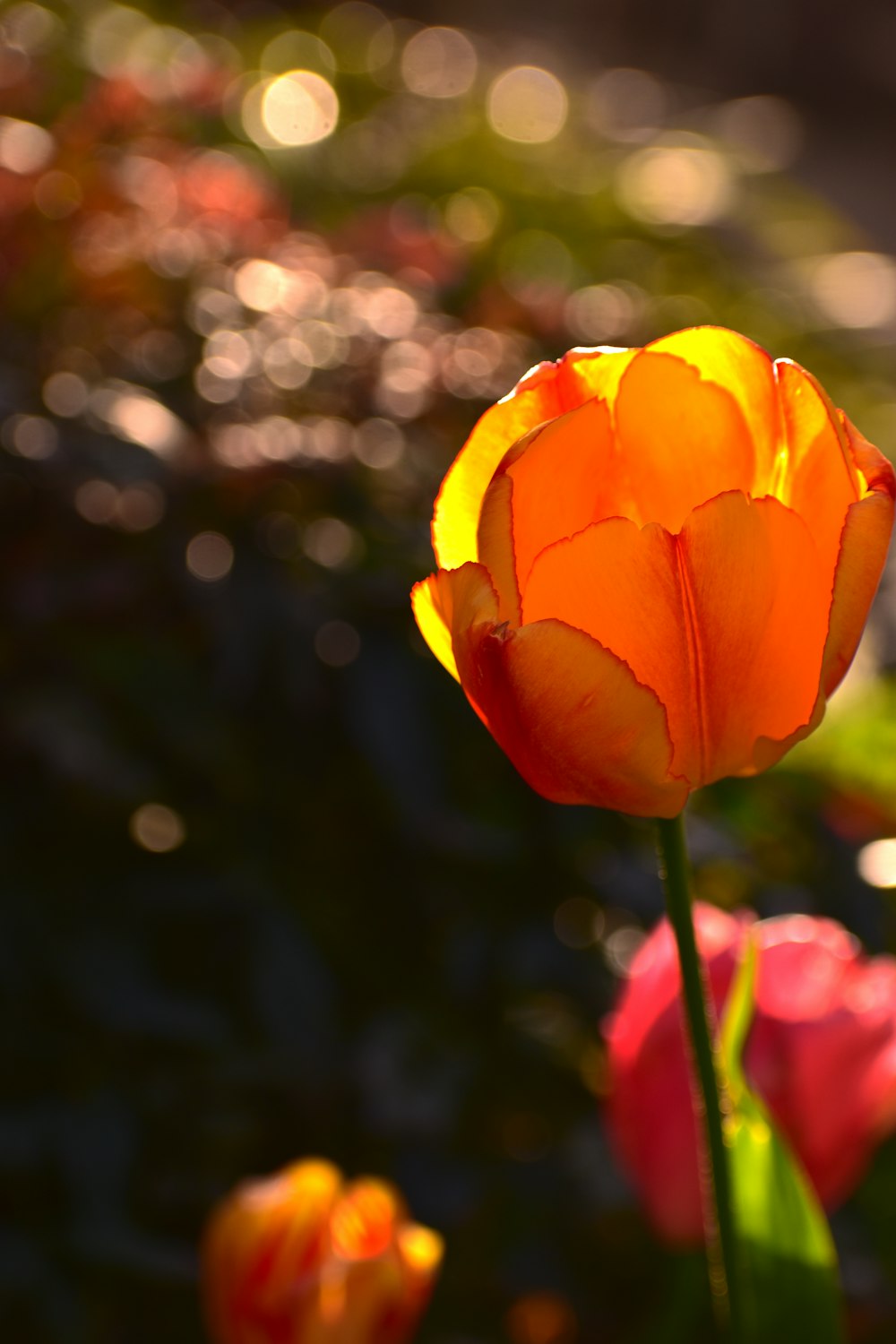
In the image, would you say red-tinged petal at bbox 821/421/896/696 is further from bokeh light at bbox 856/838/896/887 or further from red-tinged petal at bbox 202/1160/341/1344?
bokeh light at bbox 856/838/896/887

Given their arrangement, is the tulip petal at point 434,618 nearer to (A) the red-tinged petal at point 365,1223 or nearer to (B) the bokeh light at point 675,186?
(A) the red-tinged petal at point 365,1223

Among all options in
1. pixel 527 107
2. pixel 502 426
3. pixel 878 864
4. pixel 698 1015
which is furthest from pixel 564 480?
pixel 527 107

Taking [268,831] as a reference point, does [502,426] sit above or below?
above

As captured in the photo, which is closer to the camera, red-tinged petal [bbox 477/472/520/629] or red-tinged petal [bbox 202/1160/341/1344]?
red-tinged petal [bbox 477/472/520/629]

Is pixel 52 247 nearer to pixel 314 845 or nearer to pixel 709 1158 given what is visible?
pixel 314 845

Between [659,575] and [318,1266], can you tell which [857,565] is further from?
[318,1266]

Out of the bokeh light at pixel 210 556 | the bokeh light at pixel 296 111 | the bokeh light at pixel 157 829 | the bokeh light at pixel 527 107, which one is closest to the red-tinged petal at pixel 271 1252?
the bokeh light at pixel 157 829

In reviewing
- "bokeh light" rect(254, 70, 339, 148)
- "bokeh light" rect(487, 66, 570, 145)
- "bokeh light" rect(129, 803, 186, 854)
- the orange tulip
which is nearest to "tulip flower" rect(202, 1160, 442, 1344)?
the orange tulip
